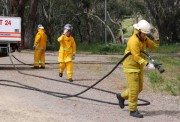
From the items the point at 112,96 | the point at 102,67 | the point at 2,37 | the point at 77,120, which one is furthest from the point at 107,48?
the point at 77,120

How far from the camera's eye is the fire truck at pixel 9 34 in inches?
706

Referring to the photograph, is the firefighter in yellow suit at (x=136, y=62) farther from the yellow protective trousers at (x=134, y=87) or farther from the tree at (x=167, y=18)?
the tree at (x=167, y=18)

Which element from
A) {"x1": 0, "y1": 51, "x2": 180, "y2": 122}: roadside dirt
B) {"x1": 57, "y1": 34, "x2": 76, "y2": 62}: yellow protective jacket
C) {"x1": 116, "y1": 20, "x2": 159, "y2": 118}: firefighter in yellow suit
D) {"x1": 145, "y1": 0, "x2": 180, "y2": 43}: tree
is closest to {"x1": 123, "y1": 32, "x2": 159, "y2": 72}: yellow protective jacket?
{"x1": 116, "y1": 20, "x2": 159, "y2": 118}: firefighter in yellow suit

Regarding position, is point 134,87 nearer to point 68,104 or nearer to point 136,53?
point 136,53

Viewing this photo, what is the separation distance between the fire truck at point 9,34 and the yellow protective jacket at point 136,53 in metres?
9.58

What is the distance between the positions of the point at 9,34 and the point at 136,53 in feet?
32.8

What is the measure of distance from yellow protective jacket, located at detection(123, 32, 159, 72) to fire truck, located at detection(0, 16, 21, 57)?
958 centimetres

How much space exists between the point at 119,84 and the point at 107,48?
20.3 m

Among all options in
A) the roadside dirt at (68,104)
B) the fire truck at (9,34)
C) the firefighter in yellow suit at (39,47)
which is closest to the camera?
the roadside dirt at (68,104)

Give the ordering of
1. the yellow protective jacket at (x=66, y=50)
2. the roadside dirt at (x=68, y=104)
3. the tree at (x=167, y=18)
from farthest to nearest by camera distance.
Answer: the tree at (x=167, y=18), the yellow protective jacket at (x=66, y=50), the roadside dirt at (x=68, y=104)

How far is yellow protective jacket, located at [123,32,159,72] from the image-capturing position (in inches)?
Answer: 353

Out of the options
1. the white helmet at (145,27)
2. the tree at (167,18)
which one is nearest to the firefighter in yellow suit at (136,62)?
the white helmet at (145,27)

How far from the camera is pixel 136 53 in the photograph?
8.98 m

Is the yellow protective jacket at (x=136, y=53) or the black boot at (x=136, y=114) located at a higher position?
the yellow protective jacket at (x=136, y=53)
